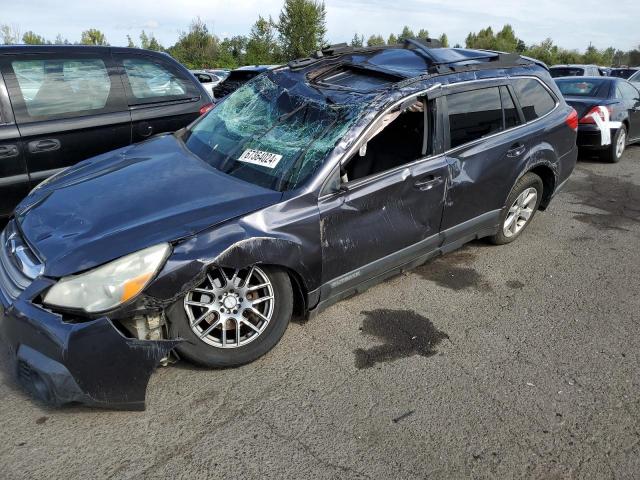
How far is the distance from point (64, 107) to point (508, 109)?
3.87 metres

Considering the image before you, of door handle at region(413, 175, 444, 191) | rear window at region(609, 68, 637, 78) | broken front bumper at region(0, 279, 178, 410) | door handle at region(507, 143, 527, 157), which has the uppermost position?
door handle at region(507, 143, 527, 157)

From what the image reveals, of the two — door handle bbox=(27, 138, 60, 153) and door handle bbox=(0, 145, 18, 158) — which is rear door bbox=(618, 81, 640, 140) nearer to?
door handle bbox=(27, 138, 60, 153)

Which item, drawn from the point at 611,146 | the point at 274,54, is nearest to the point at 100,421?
the point at 611,146

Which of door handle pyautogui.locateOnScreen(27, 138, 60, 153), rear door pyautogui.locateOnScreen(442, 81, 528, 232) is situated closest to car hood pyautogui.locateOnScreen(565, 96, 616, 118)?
rear door pyautogui.locateOnScreen(442, 81, 528, 232)

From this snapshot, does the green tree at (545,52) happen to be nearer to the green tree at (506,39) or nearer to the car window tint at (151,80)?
the green tree at (506,39)

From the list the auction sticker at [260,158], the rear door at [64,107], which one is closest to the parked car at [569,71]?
the rear door at [64,107]

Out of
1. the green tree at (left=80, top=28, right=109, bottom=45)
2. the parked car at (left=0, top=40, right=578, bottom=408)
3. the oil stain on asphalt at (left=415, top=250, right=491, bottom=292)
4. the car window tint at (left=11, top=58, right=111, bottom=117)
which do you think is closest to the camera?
the parked car at (left=0, top=40, right=578, bottom=408)

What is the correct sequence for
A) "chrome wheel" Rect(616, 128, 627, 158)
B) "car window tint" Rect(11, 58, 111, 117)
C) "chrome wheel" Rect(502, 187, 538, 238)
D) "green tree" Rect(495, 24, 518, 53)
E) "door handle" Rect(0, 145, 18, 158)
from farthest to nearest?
"green tree" Rect(495, 24, 518, 53) < "chrome wheel" Rect(616, 128, 627, 158) < "chrome wheel" Rect(502, 187, 538, 238) < "car window tint" Rect(11, 58, 111, 117) < "door handle" Rect(0, 145, 18, 158)

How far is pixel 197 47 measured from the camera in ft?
132

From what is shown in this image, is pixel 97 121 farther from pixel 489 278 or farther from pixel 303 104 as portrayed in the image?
pixel 489 278

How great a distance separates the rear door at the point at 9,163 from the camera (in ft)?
14.0

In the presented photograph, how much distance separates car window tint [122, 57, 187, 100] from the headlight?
310 cm

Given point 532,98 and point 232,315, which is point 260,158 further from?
point 532,98

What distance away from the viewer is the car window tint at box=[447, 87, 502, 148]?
381cm
